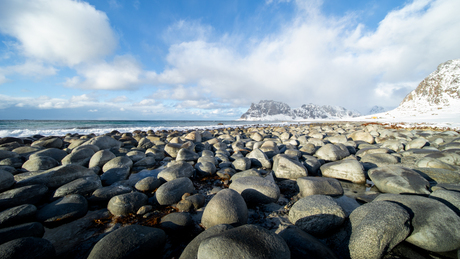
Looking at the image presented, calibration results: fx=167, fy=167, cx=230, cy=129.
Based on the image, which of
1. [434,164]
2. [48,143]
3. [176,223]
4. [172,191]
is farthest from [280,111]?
[176,223]

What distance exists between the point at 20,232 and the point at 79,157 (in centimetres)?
334

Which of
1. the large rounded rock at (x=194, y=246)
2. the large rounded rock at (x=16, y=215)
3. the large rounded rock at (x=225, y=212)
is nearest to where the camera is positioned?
the large rounded rock at (x=194, y=246)

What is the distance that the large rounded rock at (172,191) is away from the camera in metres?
2.96

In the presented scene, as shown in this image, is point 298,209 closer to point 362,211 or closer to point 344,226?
point 344,226

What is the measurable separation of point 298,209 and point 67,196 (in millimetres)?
3701

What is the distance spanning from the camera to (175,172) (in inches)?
152

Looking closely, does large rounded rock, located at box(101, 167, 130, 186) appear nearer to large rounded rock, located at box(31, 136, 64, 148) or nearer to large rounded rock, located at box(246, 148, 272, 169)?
large rounded rock, located at box(246, 148, 272, 169)

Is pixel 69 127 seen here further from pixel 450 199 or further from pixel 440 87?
pixel 440 87

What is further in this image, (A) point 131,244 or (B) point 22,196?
(B) point 22,196

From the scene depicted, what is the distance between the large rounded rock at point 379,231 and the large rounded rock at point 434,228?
0.41 feet

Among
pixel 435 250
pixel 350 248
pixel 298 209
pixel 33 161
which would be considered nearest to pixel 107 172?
pixel 33 161

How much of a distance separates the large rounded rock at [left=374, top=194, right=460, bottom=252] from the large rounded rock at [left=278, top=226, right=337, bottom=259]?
1120 mm

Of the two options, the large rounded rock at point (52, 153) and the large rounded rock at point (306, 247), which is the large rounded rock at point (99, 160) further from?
the large rounded rock at point (306, 247)

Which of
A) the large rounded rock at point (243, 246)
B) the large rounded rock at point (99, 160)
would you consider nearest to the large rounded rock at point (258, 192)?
the large rounded rock at point (243, 246)
